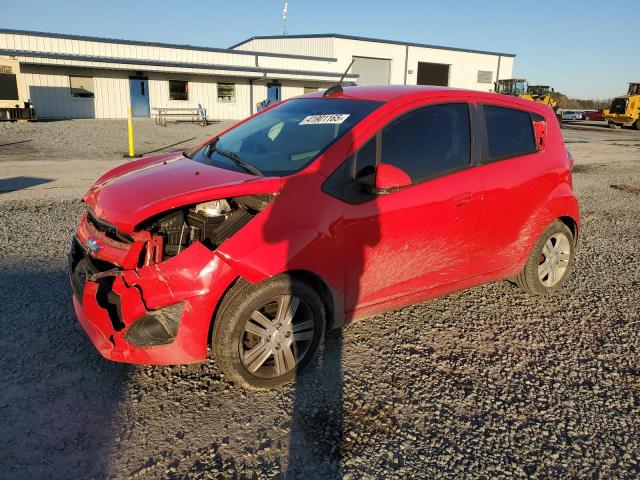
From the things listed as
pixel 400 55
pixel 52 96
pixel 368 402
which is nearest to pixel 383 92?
pixel 368 402

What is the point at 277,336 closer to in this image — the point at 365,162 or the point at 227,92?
the point at 365,162

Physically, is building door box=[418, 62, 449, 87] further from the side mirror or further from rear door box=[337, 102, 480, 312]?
the side mirror

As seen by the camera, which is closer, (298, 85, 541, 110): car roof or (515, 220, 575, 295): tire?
(298, 85, 541, 110): car roof

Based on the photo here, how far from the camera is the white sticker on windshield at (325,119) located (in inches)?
139

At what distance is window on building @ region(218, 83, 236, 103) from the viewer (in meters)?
32.9

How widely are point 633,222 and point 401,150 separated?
620cm

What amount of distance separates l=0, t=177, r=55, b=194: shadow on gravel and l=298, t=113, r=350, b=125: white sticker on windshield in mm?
7322

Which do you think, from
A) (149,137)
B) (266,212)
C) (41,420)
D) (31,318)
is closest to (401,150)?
(266,212)

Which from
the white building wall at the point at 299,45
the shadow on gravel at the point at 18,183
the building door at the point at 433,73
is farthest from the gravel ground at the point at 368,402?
the building door at the point at 433,73

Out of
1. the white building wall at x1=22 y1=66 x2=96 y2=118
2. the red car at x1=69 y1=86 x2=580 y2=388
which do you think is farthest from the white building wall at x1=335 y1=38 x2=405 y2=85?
the red car at x1=69 y1=86 x2=580 y2=388

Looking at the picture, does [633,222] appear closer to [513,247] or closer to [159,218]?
[513,247]

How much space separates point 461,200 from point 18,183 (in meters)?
9.22

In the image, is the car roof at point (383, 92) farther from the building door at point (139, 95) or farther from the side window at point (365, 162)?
the building door at point (139, 95)

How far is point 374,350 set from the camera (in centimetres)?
357
